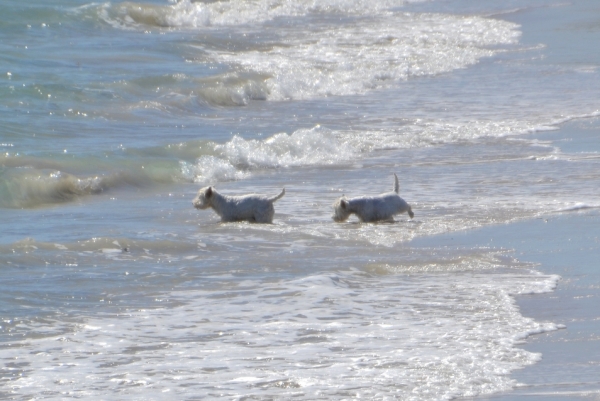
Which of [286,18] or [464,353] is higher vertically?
[286,18]

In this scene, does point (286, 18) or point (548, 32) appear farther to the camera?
point (286, 18)

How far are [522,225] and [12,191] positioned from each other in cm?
438

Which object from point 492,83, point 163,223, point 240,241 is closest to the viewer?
point 240,241

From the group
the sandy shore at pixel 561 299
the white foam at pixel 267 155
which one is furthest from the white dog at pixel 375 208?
the white foam at pixel 267 155

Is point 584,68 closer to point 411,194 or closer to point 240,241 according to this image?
point 411,194

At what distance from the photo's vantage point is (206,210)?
29.6 feet

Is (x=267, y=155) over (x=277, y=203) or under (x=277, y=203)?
→ over

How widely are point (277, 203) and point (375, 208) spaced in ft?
3.59

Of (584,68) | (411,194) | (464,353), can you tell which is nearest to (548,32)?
(584,68)

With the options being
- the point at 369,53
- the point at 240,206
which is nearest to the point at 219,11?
the point at 369,53

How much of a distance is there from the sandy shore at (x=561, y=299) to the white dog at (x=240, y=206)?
1.28 metres

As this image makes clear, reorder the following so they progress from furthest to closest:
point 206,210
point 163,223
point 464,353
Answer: point 206,210, point 163,223, point 464,353

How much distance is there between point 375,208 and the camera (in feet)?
27.5

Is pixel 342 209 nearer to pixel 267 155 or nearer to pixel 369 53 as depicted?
pixel 267 155
